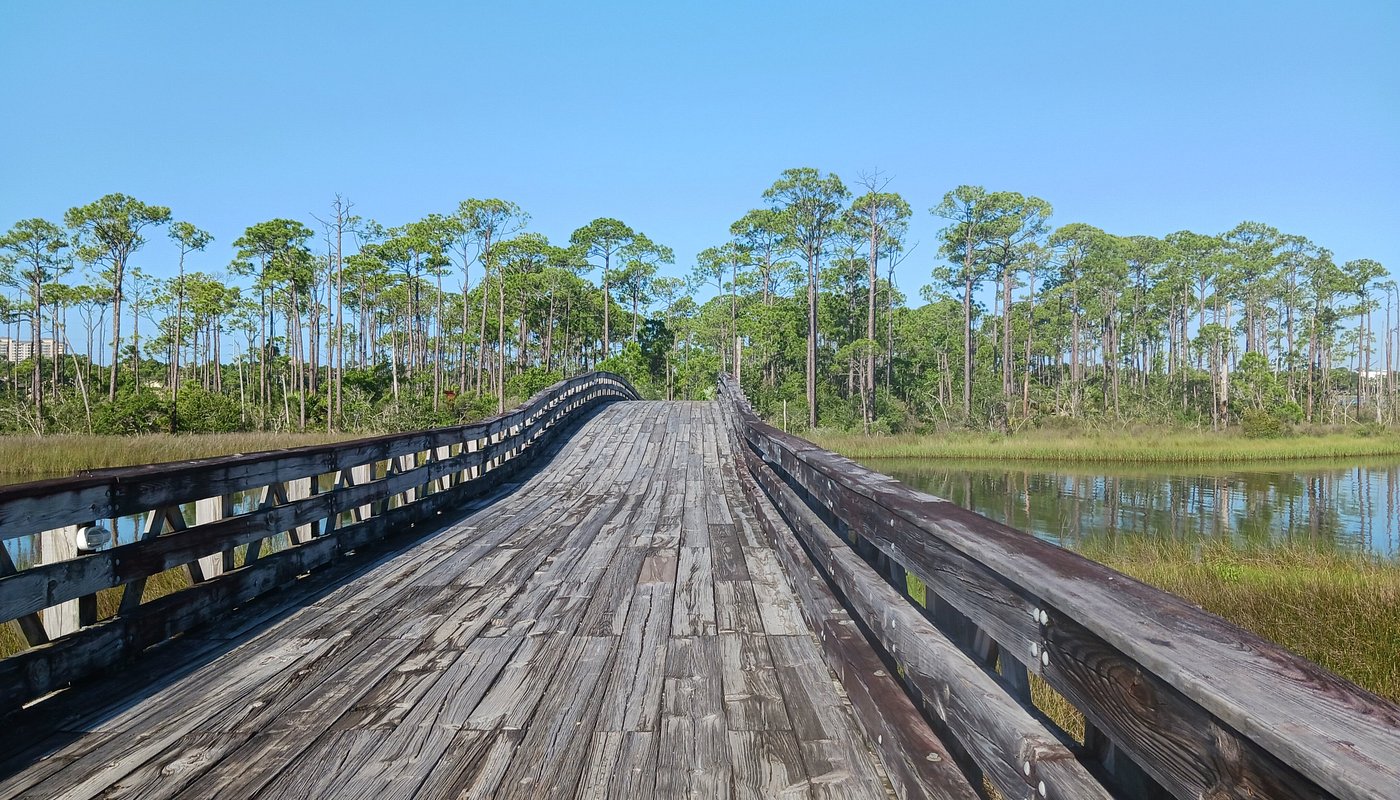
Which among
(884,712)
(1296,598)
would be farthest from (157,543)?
(1296,598)

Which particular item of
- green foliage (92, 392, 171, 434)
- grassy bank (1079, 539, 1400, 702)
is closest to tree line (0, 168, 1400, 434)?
green foliage (92, 392, 171, 434)

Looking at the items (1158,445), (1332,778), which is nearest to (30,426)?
(1332,778)

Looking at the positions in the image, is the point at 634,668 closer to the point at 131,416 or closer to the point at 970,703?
the point at 970,703

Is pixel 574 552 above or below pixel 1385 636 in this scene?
above

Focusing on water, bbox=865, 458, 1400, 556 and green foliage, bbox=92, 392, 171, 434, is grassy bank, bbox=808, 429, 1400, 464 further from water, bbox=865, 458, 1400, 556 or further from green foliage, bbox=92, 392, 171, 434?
green foliage, bbox=92, 392, 171, 434

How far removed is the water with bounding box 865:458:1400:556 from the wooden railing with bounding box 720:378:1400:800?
10890mm

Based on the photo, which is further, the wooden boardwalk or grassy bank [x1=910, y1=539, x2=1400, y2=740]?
grassy bank [x1=910, y1=539, x2=1400, y2=740]

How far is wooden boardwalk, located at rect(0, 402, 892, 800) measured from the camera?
2.33m

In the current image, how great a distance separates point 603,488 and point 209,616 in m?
5.51

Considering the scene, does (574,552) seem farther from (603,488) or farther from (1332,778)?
(1332,778)

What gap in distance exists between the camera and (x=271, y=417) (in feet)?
118

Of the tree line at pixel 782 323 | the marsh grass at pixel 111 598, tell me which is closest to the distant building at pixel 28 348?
the tree line at pixel 782 323

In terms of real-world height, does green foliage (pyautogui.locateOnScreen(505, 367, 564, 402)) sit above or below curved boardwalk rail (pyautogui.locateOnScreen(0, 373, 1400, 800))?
above

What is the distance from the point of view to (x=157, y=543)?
3373 millimetres
